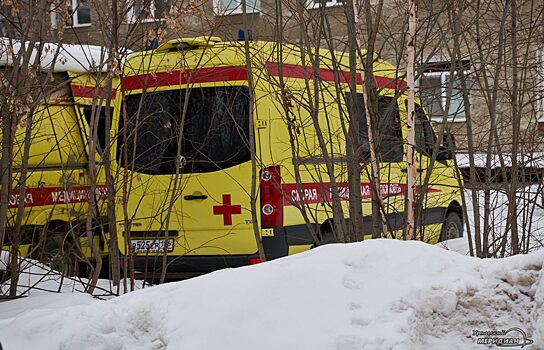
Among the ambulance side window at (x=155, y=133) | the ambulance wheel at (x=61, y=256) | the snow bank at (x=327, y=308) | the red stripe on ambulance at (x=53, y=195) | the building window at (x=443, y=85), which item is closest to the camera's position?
the snow bank at (x=327, y=308)

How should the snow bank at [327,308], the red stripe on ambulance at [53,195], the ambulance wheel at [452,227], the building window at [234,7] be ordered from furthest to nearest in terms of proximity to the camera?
1. the ambulance wheel at [452,227]
2. the red stripe on ambulance at [53,195]
3. the building window at [234,7]
4. the snow bank at [327,308]

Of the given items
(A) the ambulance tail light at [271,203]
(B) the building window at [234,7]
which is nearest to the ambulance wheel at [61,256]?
(A) the ambulance tail light at [271,203]

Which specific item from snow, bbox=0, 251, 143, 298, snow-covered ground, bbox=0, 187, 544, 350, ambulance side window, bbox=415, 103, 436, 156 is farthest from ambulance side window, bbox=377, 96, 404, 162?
snow-covered ground, bbox=0, 187, 544, 350

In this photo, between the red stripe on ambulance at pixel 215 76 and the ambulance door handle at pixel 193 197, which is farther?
the ambulance door handle at pixel 193 197

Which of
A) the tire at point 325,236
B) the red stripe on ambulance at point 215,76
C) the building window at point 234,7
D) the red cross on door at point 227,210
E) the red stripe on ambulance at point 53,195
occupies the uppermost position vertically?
the building window at point 234,7

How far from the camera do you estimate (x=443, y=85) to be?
6.55 m

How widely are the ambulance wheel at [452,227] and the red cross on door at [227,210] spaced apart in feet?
9.85

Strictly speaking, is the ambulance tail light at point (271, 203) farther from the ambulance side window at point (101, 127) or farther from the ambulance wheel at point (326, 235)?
the ambulance side window at point (101, 127)

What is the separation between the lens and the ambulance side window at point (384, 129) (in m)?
6.38

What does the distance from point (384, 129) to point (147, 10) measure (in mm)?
1975

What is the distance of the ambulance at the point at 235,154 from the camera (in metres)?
6.81

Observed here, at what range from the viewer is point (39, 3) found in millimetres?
6223

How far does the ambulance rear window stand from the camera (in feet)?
24.9

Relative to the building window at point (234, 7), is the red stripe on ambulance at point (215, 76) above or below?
below
